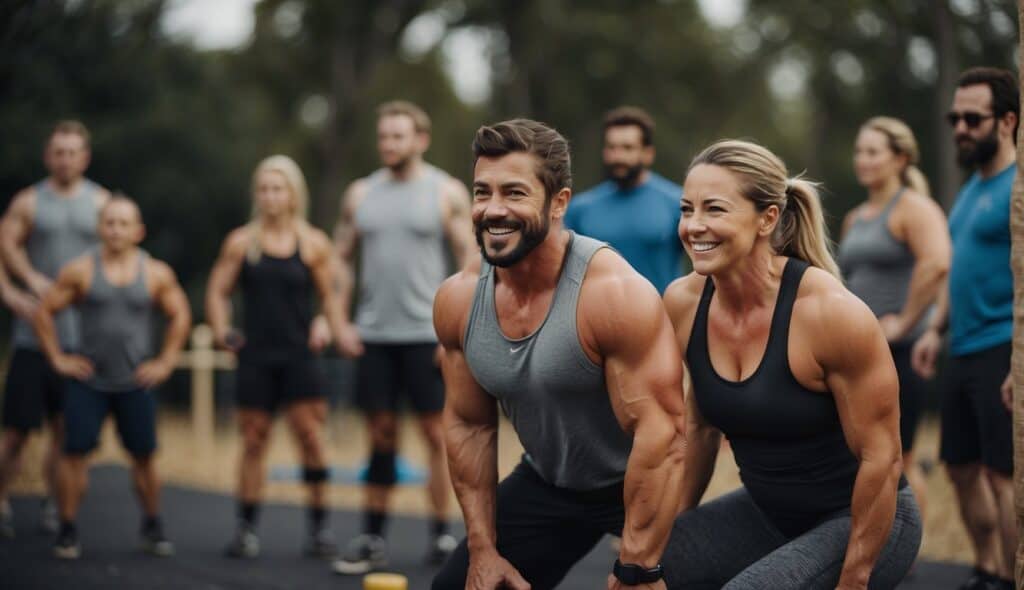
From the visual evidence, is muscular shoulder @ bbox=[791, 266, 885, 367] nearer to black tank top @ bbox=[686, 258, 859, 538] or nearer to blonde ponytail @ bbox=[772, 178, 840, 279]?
black tank top @ bbox=[686, 258, 859, 538]

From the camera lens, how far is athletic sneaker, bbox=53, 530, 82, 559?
6406 mm

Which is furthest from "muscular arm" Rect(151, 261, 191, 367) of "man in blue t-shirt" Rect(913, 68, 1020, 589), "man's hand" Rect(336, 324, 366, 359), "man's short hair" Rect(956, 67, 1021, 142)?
"man's short hair" Rect(956, 67, 1021, 142)

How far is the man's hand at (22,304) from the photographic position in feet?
22.5

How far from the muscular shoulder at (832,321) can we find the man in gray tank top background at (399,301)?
124 inches

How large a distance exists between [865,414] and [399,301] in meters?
3.42

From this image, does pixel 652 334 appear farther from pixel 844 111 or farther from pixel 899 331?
pixel 844 111

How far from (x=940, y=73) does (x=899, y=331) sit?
4.88 meters

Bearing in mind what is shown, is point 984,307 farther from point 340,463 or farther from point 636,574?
point 340,463

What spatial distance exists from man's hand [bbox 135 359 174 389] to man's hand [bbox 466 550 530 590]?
3446 mm

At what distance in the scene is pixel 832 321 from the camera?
3256mm

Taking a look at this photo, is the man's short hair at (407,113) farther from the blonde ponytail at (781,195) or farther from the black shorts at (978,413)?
the blonde ponytail at (781,195)

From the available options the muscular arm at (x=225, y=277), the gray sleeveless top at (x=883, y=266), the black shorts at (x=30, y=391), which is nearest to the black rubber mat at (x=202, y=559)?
the black shorts at (x=30, y=391)

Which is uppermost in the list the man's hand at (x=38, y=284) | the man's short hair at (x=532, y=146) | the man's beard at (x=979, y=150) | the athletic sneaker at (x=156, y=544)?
the man's beard at (x=979, y=150)

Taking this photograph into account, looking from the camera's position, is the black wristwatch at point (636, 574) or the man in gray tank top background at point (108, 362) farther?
the man in gray tank top background at point (108, 362)
